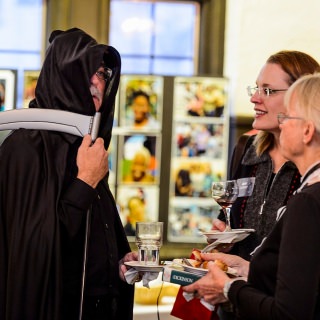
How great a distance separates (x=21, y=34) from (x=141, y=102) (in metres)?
1.50

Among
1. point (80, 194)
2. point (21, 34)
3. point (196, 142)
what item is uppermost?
point (21, 34)

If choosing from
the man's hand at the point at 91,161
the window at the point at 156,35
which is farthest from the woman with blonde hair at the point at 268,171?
the window at the point at 156,35

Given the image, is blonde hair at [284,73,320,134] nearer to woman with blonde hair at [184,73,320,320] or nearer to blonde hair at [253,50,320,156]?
woman with blonde hair at [184,73,320,320]

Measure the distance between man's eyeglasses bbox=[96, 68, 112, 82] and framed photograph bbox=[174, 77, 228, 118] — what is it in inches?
149

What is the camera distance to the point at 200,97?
640cm

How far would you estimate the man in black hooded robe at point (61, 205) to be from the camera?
2309 mm

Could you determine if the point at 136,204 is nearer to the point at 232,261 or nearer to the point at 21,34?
the point at 21,34

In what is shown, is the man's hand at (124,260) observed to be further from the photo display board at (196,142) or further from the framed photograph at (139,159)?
the photo display board at (196,142)

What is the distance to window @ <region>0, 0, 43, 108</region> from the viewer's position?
22.9ft

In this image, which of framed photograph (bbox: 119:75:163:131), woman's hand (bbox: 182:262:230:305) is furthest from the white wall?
woman's hand (bbox: 182:262:230:305)

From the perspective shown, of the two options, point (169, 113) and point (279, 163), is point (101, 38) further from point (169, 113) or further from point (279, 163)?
point (279, 163)

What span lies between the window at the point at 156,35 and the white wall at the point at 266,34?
0.55 metres

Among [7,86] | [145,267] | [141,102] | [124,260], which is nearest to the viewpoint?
[145,267]

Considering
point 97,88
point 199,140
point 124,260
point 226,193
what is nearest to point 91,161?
point 97,88
